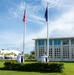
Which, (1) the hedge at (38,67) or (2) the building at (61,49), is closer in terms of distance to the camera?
(1) the hedge at (38,67)

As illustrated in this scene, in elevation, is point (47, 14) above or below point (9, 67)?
above

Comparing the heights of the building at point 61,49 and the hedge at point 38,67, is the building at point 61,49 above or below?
above

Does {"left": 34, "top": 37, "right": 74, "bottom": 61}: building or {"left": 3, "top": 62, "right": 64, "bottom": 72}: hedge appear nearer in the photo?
{"left": 3, "top": 62, "right": 64, "bottom": 72}: hedge

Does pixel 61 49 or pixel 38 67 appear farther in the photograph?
pixel 61 49

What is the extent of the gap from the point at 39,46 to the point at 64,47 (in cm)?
768

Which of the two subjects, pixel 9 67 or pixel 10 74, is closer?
pixel 10 74

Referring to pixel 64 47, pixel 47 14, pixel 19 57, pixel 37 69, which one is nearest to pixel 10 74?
pixel 37 69

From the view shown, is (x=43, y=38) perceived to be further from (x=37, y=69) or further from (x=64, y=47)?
(x=37, y=69)

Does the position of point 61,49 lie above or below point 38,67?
above

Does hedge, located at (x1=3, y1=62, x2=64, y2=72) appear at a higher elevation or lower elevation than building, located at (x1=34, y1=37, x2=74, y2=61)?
lower

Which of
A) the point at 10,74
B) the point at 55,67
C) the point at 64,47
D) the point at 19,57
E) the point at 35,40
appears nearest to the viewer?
the point at 10,74

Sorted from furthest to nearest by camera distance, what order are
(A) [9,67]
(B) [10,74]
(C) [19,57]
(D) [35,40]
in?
(D) [35,40]
(C) [19,57]
(A) [9,67]
(B) [10,74]

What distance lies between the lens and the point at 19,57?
25516mm

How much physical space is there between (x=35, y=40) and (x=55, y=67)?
4609cm
